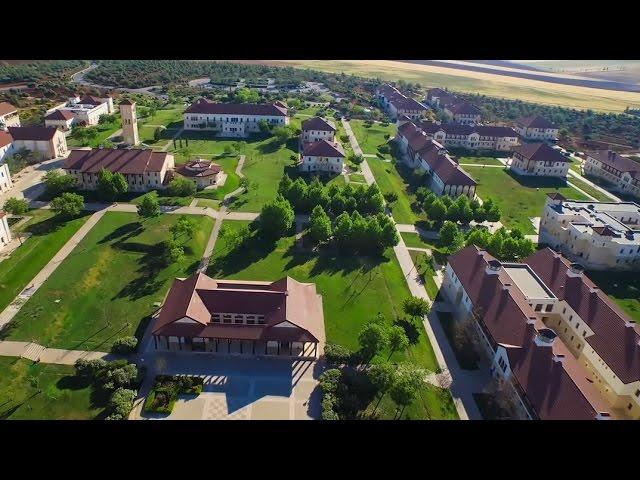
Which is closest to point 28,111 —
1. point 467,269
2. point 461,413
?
point 467,269

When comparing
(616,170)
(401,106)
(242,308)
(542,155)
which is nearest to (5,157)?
(242,308)

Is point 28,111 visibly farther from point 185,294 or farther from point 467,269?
point 467,269

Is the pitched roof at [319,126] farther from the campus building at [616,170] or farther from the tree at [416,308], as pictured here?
the tree at [416,308]

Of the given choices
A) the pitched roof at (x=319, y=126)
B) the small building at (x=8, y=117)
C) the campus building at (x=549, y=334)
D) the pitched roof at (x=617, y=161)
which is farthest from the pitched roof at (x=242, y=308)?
the pitched roof at (x=617, y=161)

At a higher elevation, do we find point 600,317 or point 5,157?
point 5,157

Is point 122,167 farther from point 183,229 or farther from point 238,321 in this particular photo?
point 238,321

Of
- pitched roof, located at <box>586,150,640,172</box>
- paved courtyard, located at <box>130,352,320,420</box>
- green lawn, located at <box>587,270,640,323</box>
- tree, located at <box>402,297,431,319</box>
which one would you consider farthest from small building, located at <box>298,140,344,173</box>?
pitched roof, located at <box>586,150,640,172</box>
